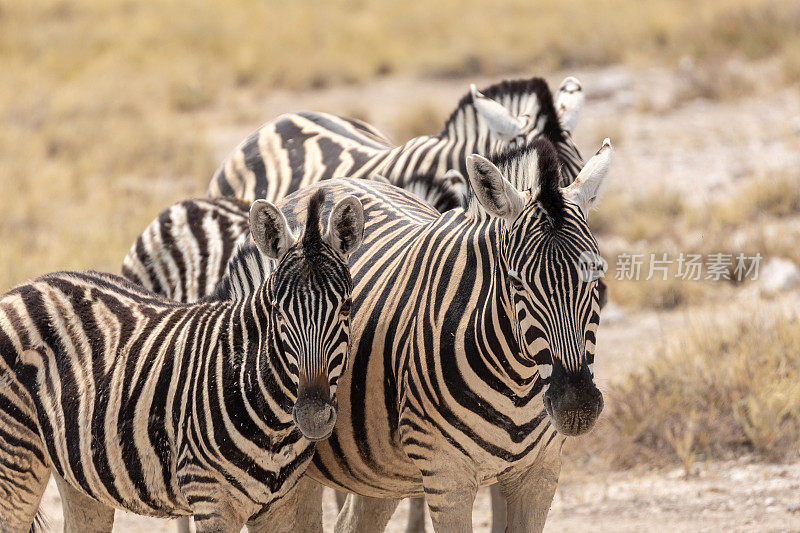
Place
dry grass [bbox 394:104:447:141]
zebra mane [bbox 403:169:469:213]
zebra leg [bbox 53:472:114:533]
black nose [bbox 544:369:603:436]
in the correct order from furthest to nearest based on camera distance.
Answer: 1. dry grass [bbox 394:104:447:141]
2. zebra mane [bbox 403:169:469:213]
3. zebra leg [bbox 53:472:114:533]
4. black nose [bbox 544:369:603:436]

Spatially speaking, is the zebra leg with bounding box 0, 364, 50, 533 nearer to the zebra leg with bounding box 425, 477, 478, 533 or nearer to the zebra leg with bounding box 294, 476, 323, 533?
the zebra leg with bounding box 294, 476, 323, 533

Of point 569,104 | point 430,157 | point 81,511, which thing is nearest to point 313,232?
→ point 81,511

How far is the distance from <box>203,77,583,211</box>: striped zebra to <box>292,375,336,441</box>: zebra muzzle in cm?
173

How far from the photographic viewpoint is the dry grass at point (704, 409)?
21.8ft

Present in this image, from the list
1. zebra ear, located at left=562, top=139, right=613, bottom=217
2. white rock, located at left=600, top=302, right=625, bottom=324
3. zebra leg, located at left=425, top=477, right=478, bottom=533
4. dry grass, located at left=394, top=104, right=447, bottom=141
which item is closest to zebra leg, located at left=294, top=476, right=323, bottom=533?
zebra leg, located at left=425, top=477, right=478, bottom=533

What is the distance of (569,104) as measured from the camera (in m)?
6.22

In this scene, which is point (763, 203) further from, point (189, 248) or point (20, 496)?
point (20, 496)

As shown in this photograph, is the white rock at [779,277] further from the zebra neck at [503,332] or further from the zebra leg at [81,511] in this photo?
the zebra leg at [81,511]

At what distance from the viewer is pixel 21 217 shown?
1191cm

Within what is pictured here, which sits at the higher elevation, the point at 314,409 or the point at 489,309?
the point at 489,309

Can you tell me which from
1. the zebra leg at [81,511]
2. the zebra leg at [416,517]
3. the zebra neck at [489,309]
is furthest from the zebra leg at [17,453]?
the zebra leg at [416,517]

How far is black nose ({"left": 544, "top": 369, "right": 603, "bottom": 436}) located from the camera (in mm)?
3236

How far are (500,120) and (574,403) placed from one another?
9.62 feet

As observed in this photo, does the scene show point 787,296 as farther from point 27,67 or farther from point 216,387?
point 27,67
